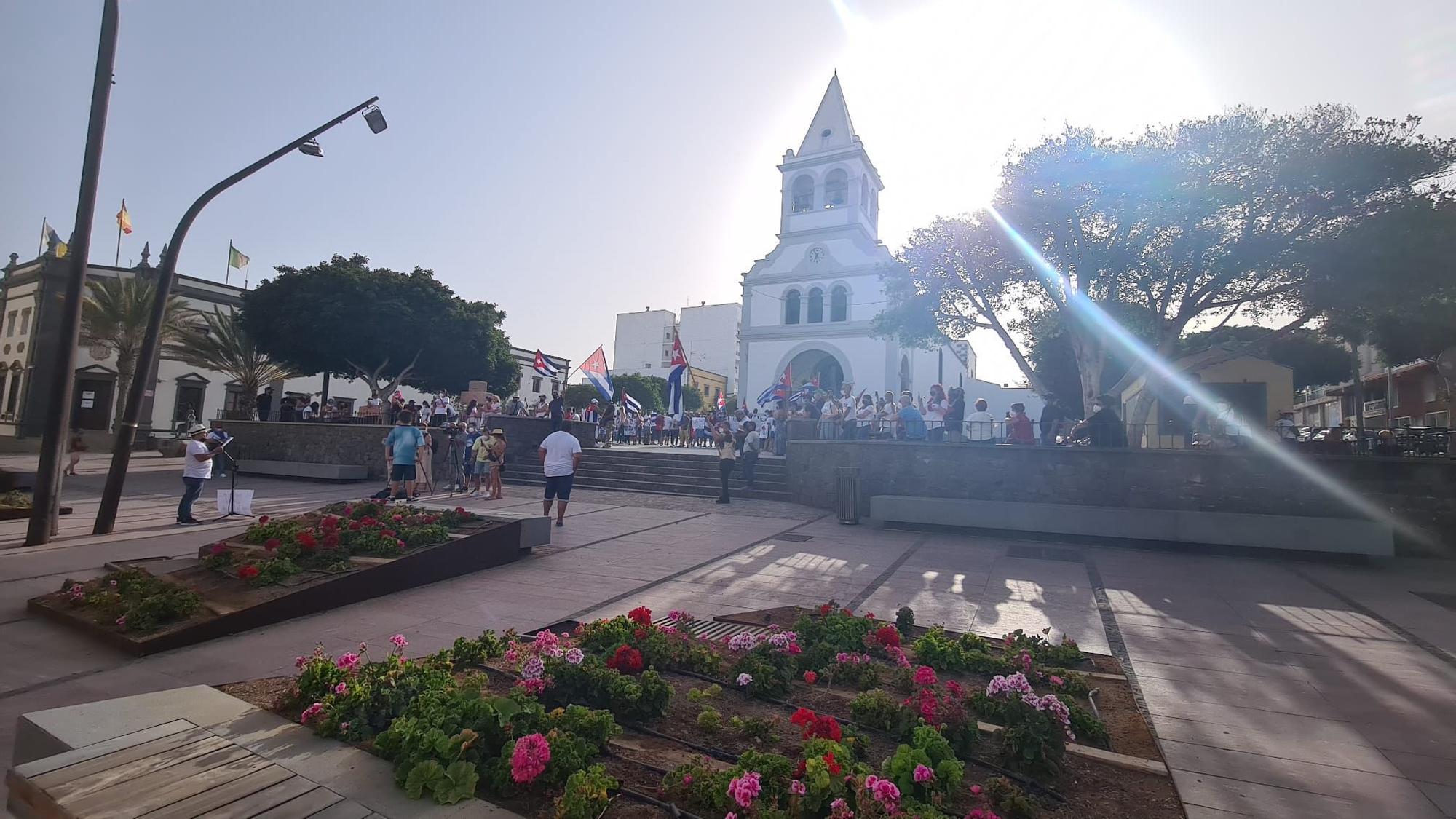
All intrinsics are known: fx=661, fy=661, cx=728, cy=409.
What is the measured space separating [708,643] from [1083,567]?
21.9 feet

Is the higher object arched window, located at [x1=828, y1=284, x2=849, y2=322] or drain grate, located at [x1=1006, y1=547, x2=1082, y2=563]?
arched window, located at [x1=828, y1=284, x2=849, y2=322]

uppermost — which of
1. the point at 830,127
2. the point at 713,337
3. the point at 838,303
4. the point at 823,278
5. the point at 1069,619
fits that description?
the point at 830,127

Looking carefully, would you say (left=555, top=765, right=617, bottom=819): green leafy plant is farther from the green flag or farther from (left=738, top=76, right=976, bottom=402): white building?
the green flag

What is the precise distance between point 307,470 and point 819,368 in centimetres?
2505

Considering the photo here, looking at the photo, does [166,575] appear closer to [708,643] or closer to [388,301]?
[708,643]

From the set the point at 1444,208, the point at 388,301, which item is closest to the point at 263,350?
the point at 388,301

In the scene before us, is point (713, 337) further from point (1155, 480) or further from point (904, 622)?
point (904, 622)

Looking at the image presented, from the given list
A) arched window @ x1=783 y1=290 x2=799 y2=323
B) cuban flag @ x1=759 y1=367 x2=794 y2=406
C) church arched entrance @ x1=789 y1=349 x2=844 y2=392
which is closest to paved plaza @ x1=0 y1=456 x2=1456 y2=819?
cuban flag @ x1=759 y1=367 x2=794 y2=406

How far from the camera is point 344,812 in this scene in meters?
2.37

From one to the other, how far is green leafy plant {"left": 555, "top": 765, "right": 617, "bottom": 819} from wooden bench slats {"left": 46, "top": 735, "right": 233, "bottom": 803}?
5.03 ft

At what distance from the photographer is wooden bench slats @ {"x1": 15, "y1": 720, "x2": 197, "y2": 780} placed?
238cm

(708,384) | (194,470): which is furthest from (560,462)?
(708,384)

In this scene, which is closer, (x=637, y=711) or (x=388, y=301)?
(x=637, y=711)

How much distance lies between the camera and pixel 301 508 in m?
12.9
